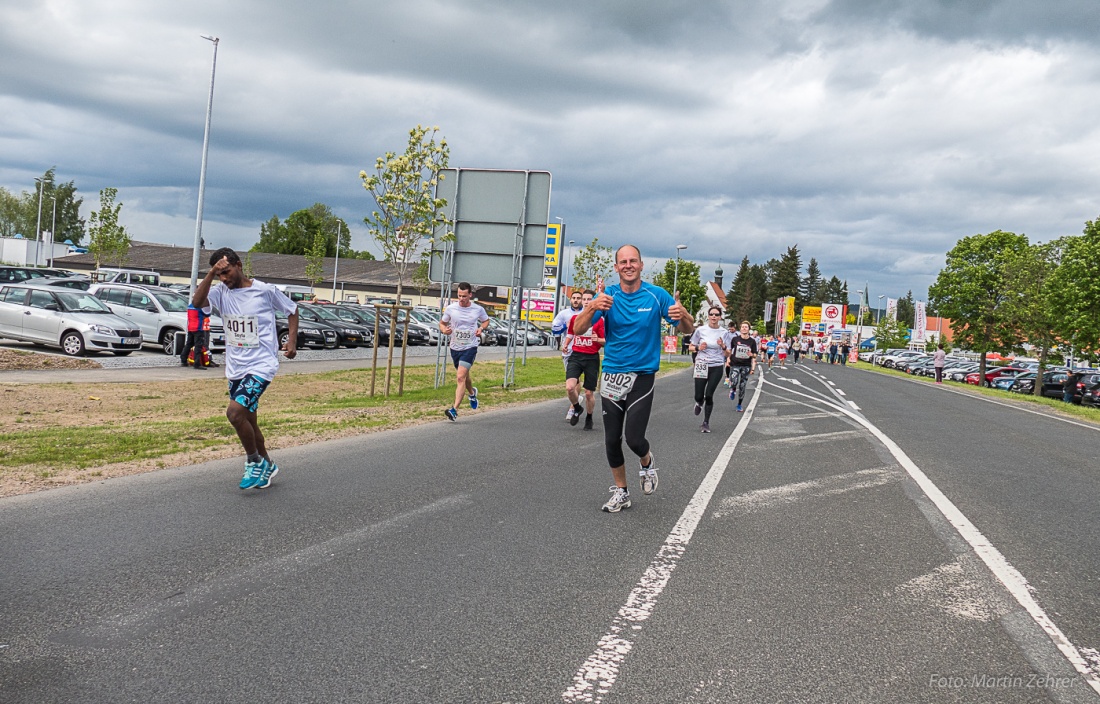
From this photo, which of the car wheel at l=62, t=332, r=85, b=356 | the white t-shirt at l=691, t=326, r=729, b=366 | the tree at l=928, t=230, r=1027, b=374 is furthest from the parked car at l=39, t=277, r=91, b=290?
the tree at l=928, t=230, r=1027, b=374

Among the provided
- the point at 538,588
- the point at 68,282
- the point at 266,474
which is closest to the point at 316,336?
the point at 68,282

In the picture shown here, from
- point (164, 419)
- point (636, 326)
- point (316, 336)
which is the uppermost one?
point (636, 326)

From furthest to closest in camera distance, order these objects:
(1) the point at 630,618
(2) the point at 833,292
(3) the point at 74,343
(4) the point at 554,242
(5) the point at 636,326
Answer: (2) the point at 833,292 < (4) the point at 554,242 < (3) the point at 74,343 < (5) the point at 636,326 < (1) the point at 630,618

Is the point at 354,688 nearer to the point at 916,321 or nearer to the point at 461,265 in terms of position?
the point at 461,265

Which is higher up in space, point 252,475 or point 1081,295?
point 1081,295

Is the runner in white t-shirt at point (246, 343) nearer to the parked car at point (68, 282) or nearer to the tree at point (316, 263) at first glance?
the parked car at point (68, 282)

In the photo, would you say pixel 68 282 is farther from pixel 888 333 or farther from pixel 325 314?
pixel 888 333

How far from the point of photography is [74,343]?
19531mm

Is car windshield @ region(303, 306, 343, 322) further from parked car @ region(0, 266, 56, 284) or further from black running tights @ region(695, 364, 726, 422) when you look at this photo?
black running tights @ region(695, 364, 726, 422)

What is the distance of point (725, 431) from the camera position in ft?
40.3

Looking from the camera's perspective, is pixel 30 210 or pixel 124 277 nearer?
pixel 124 277

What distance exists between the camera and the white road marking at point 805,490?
6.79 m

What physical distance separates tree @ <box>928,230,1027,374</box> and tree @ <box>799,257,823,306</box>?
91804 millimetres

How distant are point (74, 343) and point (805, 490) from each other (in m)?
17.8
